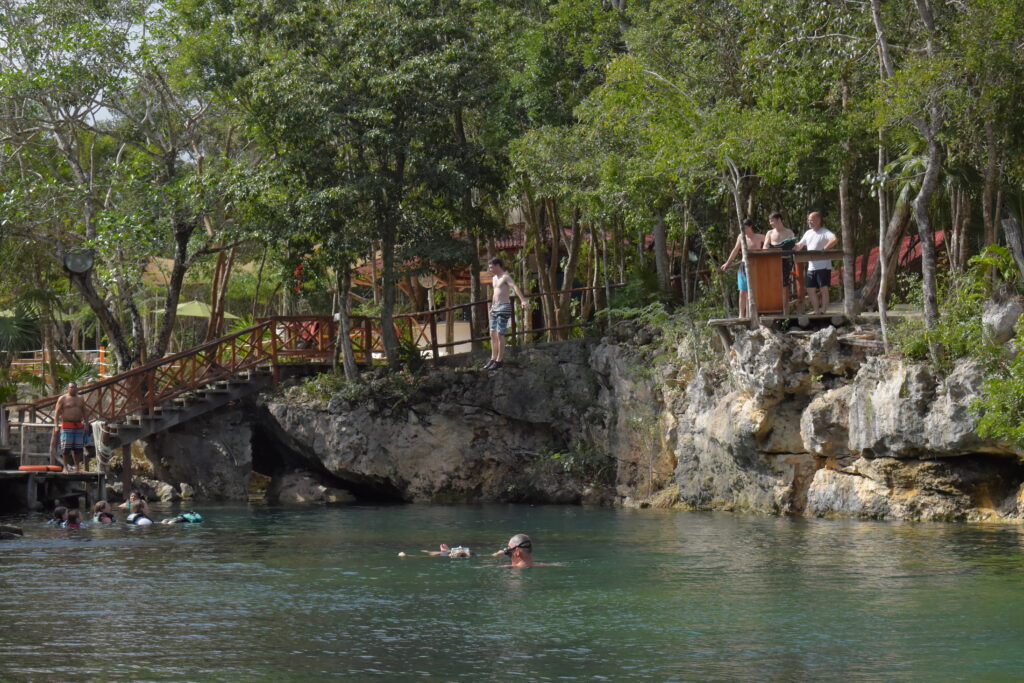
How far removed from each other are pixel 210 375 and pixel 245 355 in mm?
1111

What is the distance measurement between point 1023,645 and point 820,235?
1207cm

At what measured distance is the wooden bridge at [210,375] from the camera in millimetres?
30469

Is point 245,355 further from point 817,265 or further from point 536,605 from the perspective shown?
point 536,605

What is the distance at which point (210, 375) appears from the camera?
31922 mm

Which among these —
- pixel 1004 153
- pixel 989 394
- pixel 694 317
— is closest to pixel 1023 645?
pixel 989 394

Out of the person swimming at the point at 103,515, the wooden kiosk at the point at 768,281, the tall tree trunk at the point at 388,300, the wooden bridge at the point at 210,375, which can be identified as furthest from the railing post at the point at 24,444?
the wooden kiosk at the point at 768,281

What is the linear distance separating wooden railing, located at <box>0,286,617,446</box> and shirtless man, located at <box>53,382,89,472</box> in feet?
4.94

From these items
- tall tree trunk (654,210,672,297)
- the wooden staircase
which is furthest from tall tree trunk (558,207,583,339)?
the wooden staircase

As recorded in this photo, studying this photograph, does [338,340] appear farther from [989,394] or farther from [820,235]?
[989,394]

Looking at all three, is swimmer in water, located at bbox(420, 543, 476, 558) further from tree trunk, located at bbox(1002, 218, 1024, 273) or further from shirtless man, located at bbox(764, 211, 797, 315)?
tree trunk, located at bbox(1002, 218, 1024, 273)

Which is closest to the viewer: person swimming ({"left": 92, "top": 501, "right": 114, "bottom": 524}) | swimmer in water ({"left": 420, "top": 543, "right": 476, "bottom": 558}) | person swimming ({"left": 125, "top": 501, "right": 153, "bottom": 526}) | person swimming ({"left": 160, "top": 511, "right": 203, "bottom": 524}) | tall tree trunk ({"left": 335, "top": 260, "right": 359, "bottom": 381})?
swimmer in water ({"left": 420, "top": 543, "right": 476, "bottom": 558})

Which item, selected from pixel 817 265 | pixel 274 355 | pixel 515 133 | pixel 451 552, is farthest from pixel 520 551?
pixel 274 355

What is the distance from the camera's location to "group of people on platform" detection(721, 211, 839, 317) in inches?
899

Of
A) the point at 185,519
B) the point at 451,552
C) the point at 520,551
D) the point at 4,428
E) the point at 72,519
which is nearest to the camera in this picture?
the point at 520,551
